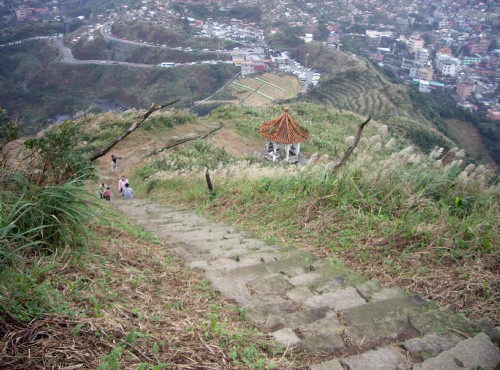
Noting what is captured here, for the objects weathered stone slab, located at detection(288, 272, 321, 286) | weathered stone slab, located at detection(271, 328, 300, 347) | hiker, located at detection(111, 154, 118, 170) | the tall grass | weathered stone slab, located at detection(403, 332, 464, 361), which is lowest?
hiker, located at detection(111, 154, 118, 170)

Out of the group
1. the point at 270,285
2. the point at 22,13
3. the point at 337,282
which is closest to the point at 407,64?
the point at 22,13

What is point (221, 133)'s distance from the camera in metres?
19.0

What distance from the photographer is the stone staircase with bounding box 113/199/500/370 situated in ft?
7.31

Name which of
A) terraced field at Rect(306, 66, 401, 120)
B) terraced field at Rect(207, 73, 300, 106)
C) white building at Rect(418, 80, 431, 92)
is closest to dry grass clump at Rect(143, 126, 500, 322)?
terraced field at Rect(306, 66, 401, 120)

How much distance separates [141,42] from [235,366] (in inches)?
2739

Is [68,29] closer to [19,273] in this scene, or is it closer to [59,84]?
[59,84]

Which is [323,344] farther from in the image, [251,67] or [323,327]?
[251,67]

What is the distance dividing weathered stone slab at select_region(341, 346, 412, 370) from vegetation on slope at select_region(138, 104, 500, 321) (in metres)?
0.82

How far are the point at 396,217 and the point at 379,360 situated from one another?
214 cm

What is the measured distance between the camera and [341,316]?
263 centimetres

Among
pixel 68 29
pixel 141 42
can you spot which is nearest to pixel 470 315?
pixel 141 42

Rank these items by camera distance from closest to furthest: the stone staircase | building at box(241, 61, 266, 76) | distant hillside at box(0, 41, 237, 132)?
the stone staircase
distant hillside at box(0, 41, 237, 132)
building at box(241, 61, 266, 76)

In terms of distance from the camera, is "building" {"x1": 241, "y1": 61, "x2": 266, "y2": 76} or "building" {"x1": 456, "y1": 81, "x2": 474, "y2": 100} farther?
"building" {"x1": 241, "y1": 61, "x2": 266, "y2": 76}

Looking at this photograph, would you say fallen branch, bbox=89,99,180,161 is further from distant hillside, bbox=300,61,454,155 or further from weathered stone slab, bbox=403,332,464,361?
distant hillside, bbox=300,61,454,155
